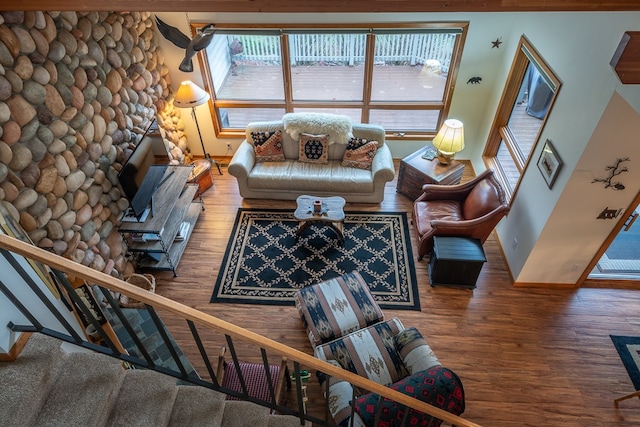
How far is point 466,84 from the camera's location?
5.47 metres

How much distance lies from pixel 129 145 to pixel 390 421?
366cm

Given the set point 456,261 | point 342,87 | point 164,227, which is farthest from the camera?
point 342,87

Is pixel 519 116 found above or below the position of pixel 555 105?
below

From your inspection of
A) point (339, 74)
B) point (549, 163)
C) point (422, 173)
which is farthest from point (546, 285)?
point (339, 74)

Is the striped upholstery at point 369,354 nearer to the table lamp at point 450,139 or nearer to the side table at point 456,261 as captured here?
the side table at point 456,261

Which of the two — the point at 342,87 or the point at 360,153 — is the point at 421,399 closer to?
the point at 360,153

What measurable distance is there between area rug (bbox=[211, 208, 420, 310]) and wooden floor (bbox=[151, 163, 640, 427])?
0.14 metres

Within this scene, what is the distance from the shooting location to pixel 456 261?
416 cm

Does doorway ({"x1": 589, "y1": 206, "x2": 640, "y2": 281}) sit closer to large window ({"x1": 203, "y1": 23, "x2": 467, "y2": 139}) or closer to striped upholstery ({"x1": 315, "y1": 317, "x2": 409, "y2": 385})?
striped upholstery ({"x1": 315, "y1": 317, "x2": 409, "y2": 385})

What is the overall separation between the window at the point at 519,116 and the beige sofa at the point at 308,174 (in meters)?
1.39

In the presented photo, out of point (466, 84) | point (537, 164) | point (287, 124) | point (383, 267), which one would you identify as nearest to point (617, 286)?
point (537, 164)

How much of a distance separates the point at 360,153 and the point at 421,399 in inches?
131

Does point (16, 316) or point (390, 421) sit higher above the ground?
point (16, 316)

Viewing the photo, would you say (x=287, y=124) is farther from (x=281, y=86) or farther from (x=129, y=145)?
(x=129, y=145)
